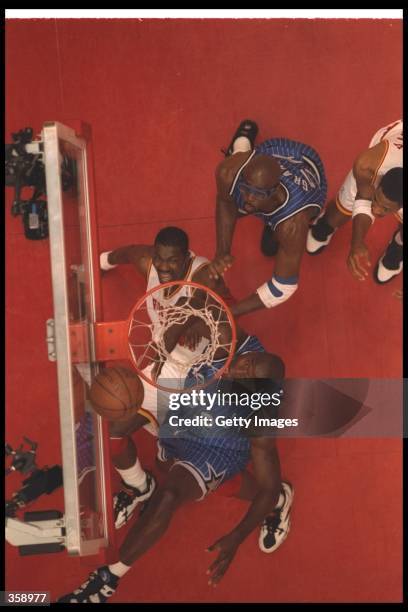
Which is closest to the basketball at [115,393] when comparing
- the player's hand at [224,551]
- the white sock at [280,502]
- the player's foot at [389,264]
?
the player's hand at [224,551]

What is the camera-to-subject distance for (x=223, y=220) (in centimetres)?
286

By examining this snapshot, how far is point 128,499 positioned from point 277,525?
2.56ft

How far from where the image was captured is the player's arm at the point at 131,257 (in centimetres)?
289

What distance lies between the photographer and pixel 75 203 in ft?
8.23

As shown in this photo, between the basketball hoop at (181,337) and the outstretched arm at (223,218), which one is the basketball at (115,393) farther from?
the outstretched arm at (223,218)

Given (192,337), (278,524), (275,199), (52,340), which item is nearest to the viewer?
(52,340)

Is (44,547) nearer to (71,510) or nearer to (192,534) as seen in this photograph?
(71,510)

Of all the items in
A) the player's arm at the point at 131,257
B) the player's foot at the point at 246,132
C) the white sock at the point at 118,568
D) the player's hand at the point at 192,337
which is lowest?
the white sock at the point at 118,568

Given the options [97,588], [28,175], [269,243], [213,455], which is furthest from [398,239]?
[97,588]

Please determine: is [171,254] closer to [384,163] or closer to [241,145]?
[241,145]

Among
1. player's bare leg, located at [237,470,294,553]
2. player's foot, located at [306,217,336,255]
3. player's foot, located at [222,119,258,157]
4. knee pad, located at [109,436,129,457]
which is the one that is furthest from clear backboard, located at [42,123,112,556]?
player's foot, located at [306,217,336,255]

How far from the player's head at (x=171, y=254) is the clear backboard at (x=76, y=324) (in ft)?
1.02

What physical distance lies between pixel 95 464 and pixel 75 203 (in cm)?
108
